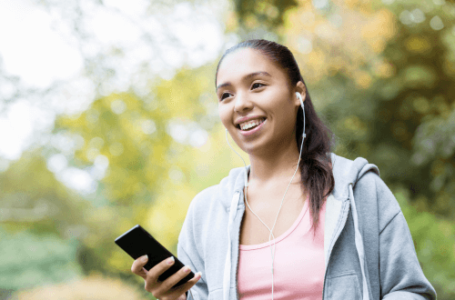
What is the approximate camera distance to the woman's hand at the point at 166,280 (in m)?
0.89

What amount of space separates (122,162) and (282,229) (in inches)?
287

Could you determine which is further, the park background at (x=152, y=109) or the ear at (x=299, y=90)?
the park background at (x=152, y=109)

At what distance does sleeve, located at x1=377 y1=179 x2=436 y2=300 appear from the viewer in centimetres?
85

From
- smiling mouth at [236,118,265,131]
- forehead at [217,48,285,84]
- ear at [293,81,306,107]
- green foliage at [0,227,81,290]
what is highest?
green foliage at [0,227,81,290]

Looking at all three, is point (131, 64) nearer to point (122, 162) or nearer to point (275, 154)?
point (122, 162)

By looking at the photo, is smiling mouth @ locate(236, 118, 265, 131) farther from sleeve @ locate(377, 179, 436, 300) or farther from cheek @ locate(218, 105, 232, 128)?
sleeve @ locate(377, 179, 436, 300)

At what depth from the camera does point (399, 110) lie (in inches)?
266

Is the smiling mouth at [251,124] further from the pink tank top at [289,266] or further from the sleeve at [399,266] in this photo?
the sleeve at [399,266]

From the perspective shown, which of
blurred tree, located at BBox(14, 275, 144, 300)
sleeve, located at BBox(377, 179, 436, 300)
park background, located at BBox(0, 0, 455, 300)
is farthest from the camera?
blurred tree, located at BBox(14, 275, 144, 300)

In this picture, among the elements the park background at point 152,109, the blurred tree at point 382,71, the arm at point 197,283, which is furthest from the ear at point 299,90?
the blurred tree at point 382,71

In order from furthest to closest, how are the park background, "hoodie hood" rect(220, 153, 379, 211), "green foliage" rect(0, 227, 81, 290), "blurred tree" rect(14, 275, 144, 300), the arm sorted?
"green foliage" rect(0, 227, 81, 290)
"blurred tree" rect(14, 275, 144, 300)
the park background
the arm
"hoodie hood" rect(220, 153, 379, 211)

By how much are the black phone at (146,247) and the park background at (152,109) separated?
3.80 metres

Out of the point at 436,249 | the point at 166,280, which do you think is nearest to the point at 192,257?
the point at 166,280

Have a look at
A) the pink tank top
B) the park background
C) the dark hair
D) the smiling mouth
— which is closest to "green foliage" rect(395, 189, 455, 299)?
the park background
